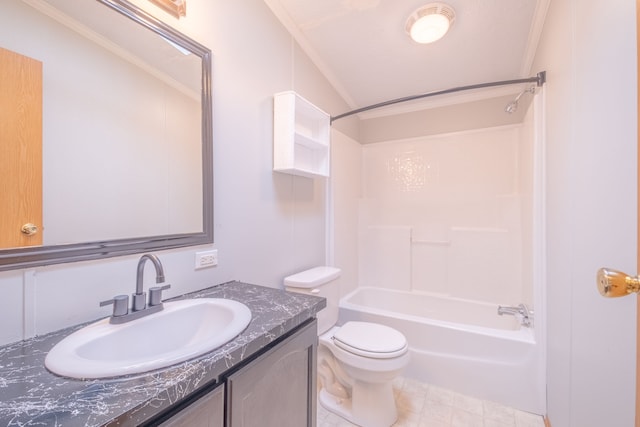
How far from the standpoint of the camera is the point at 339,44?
1.93m

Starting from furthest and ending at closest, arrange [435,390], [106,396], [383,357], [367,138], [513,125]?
[367,138]
[513,125]
[435,390]
[383,357]
[106,396]

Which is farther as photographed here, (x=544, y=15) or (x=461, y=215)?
(x=461, y=215)

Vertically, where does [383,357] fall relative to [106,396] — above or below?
below

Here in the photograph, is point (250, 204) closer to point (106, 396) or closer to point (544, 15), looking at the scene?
point (106, 396)

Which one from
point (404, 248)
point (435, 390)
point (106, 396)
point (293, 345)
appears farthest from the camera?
point (404, 248)

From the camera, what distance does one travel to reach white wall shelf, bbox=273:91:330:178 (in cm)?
163

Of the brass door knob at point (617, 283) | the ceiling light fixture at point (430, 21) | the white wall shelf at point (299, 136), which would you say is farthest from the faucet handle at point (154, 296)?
the ceiling light fixture at point (430, 21)

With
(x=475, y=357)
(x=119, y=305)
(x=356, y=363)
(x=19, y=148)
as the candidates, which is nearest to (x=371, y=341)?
(x=356, y=363)

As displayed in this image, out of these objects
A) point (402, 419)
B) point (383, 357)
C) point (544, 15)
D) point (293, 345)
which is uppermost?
point (544, 15)

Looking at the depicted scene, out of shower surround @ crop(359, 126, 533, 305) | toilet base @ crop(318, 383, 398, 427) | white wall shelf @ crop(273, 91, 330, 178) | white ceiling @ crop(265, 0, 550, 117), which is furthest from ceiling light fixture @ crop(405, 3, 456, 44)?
toilet base @ crop(318, 383, 398, 427)

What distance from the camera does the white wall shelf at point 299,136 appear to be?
1632mm

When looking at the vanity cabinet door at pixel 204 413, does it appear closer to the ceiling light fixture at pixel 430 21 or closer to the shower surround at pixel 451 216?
the ceiling light fixture at pixel 430 21

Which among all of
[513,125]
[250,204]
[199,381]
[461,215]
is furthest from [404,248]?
[199,381]

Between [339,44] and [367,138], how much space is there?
1.19 m
